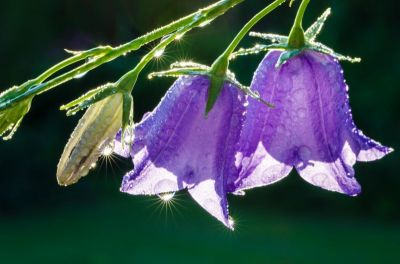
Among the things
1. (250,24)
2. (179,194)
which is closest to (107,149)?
(250,24)

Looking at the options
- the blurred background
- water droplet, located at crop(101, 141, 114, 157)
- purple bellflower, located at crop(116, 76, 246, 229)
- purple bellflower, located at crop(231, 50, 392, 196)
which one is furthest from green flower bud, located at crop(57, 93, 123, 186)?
the blurred background

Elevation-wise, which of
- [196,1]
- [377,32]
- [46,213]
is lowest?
[46,213]

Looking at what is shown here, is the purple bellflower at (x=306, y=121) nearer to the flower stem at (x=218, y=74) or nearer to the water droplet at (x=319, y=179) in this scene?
the water droplet at (x=319, y=179)

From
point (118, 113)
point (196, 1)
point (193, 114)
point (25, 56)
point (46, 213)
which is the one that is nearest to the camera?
point (118, 113)

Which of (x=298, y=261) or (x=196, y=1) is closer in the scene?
(x=196, y=1)

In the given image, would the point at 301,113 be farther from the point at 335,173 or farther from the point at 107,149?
the point at 107,149

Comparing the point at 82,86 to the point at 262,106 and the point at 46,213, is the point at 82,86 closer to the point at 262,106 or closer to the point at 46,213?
the point at 46,213

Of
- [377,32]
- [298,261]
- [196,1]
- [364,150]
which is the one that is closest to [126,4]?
[196,1]
